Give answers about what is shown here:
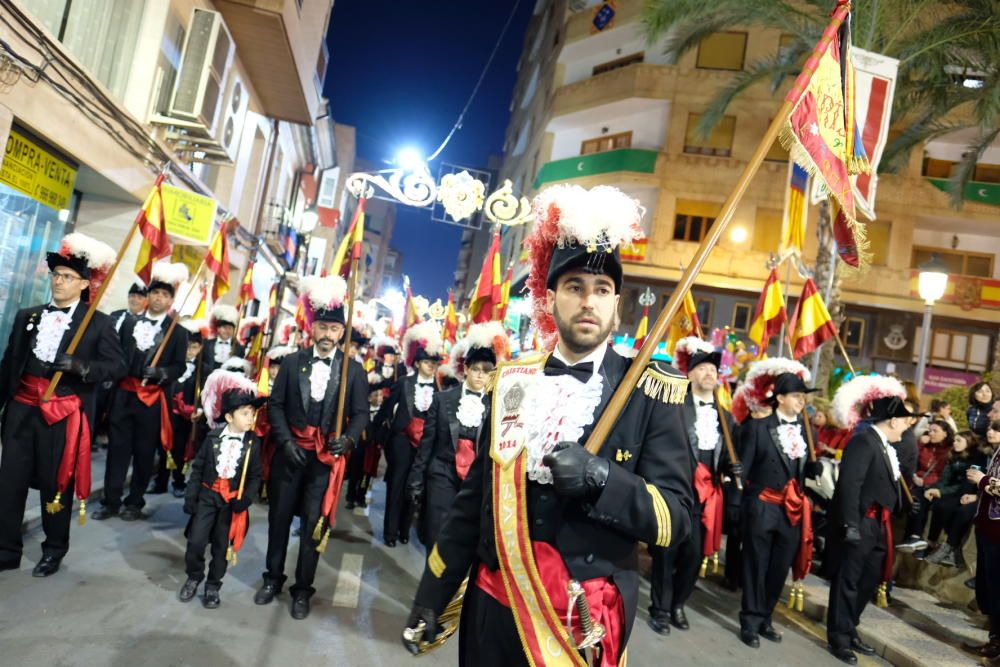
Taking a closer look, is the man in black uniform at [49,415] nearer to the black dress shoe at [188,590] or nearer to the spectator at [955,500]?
the black dress shoe at [188,590]

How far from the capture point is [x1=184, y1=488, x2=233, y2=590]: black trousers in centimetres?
521

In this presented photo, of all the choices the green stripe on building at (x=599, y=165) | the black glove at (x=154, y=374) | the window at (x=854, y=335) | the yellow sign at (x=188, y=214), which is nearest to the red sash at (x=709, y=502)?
the black glove at (x=154, y=374)

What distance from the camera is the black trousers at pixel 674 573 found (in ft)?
20.5

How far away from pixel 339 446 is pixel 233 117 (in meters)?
13.3

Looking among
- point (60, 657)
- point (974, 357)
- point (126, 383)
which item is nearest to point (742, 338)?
point (974, 357)

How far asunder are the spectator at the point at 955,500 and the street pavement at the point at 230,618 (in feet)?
7.97

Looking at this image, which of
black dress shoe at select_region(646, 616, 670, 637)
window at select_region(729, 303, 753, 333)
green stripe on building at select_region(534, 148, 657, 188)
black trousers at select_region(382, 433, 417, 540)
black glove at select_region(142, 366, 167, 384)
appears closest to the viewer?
black dress shoe at select_region(646, 616, 670, 637)

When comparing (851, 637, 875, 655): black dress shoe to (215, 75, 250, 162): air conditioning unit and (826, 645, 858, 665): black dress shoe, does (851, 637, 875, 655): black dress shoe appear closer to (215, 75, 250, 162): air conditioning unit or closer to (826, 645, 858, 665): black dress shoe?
(826, 645, 858, 665): black dress shoe

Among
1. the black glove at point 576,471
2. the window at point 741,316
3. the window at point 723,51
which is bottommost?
the black glove at point 576,471

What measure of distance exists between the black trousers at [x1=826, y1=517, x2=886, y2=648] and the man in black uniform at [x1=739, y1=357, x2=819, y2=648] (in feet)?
1.37

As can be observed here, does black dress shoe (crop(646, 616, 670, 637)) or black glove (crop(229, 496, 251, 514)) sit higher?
black glove (crop(229, 496, 251, 514))

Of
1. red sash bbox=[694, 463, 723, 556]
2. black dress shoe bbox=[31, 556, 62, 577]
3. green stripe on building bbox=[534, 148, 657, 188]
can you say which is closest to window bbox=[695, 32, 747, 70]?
green stripe on building bbox=[534, 148, 657, 188]

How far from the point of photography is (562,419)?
2371 mm

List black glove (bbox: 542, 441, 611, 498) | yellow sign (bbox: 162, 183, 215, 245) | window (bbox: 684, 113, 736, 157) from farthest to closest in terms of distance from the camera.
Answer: window (bbox: 684, 113, 736, 157)
yellow sign (bbox: 162, 183, 215, 245)
black glove (bbox: 542, 441, 611, 498)
